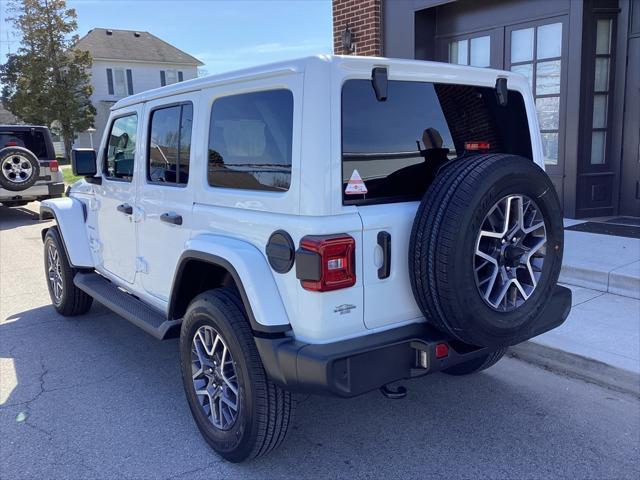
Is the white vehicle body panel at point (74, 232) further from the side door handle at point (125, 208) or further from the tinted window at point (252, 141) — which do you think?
the tinted window at point (252, 141)

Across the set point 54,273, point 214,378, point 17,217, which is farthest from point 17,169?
point 214,378

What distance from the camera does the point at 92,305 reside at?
20.1 feet

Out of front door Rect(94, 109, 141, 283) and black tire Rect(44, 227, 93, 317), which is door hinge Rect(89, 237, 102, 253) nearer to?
front door Rect(94, 109, 141, 283)

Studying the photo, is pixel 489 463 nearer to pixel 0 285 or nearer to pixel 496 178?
pixel 496 178

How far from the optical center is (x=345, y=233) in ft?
8.52

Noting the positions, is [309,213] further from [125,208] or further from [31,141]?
[31,141]

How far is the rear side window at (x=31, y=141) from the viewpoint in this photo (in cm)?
1193

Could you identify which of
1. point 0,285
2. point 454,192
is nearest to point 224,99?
point 454,192

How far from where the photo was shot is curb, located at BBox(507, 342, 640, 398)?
3.82m

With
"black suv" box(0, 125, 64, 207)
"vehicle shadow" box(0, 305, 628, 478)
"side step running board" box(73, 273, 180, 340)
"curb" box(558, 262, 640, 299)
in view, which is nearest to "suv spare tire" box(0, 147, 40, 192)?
"black suv" box(0, 125, 64, 207)

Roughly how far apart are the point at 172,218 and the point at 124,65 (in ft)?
151

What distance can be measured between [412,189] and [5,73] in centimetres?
4173

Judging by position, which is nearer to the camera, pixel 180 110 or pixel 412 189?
pixel 412 189

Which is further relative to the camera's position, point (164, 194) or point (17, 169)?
point (17, 169)
